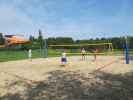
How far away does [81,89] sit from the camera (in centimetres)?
941

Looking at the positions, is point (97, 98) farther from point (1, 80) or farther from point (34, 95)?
point (1, 80)

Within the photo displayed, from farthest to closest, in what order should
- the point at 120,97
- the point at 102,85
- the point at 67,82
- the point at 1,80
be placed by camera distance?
the point at 1,80 < the point at 67,82 < the point at 102,85 < the point at 120,97

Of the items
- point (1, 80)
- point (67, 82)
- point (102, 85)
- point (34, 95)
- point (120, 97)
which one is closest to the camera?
point (120, 97)

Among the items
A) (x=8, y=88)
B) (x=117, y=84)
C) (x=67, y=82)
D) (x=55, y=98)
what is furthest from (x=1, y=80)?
(x=117, y=84)

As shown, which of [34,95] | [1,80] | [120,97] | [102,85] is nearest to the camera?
[120,97]

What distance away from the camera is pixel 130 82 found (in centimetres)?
1034

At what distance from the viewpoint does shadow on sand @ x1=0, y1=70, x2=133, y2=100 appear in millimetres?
8492

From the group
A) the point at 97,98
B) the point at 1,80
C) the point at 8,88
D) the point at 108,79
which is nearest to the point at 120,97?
the point at 97,98

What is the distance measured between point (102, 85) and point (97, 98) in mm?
1724

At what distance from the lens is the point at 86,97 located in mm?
8406

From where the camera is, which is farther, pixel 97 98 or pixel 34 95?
pixel 34 95

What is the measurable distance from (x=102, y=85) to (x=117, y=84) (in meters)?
0.64

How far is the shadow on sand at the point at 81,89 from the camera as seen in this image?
Answer: 849 centimetres

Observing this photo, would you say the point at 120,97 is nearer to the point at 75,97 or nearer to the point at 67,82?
the point at 75,97
